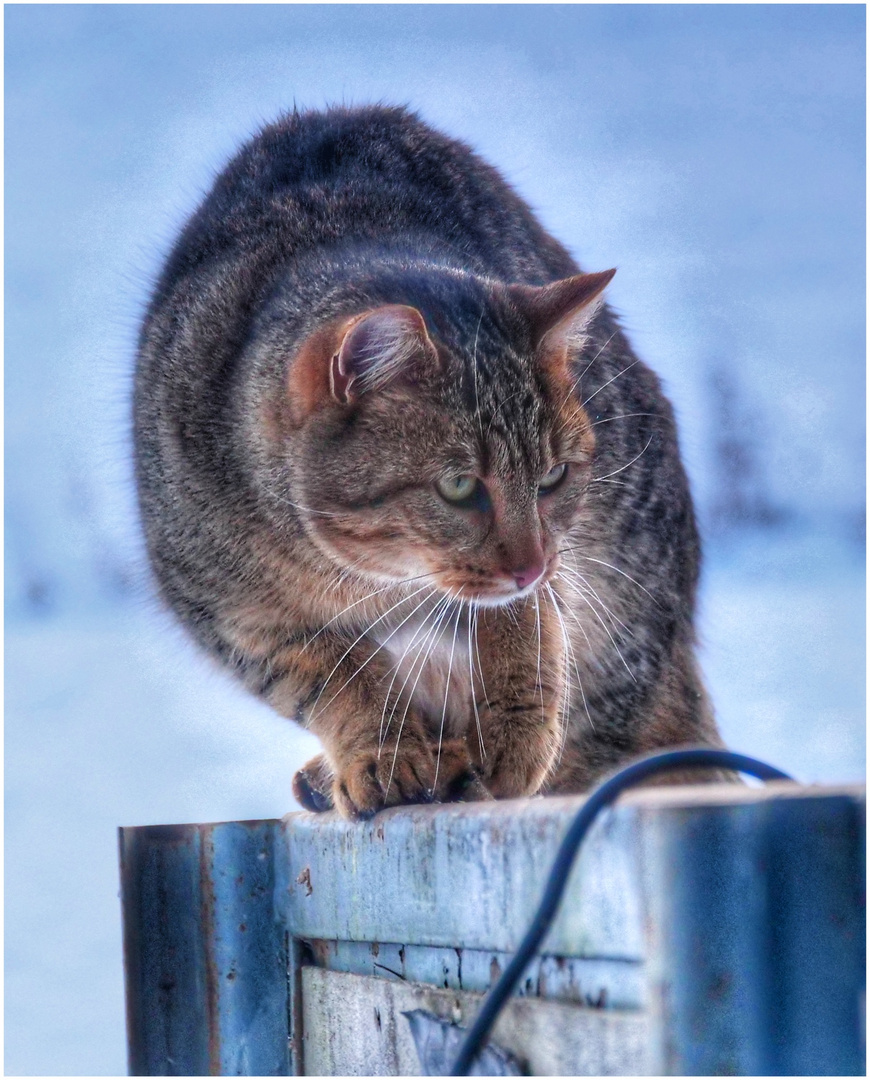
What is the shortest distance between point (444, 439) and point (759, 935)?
0.97 meters

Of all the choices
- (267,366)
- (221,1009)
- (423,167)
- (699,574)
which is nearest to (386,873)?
(221,1009)

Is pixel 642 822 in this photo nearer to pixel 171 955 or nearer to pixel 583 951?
pixel 583 951

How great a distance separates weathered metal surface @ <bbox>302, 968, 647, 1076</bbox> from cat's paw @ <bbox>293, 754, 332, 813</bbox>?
0.45 meters

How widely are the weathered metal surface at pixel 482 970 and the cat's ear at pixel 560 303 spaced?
92 cm

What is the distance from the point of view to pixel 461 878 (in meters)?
0.97

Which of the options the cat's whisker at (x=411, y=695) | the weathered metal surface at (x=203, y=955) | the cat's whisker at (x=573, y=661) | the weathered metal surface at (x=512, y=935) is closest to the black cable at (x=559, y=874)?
the weathered metal surface at (x=512, y=935)

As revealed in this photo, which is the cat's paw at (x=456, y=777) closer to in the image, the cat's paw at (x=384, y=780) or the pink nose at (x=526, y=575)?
the cat's paw at (x=384, y=780)

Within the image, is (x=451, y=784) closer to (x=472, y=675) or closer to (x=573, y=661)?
(x=472, y=675)

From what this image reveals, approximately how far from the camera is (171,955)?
4.17 feet

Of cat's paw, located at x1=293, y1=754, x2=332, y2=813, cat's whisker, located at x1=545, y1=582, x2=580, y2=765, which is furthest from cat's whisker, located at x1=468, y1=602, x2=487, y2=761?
cat's paw, located at x1=293, y1=754, x2=332, y2=813

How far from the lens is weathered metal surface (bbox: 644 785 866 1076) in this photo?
2.21 ft

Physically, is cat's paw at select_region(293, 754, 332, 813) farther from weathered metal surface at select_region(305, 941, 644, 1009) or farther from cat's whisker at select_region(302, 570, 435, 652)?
weathered metal surface at select_region(305, 941, 644, 1009)

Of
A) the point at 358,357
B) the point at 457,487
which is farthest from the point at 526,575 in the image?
the point at 358,357

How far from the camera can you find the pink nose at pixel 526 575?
1553 millimetres
